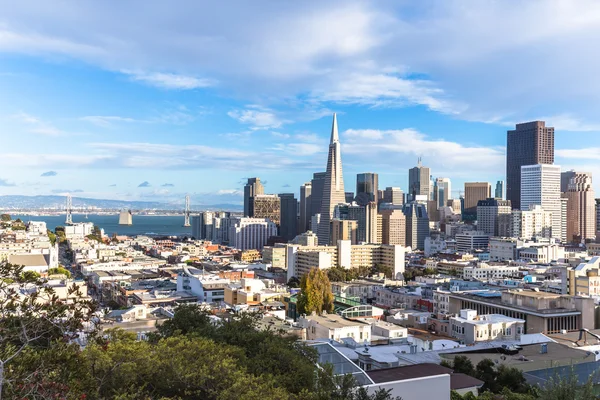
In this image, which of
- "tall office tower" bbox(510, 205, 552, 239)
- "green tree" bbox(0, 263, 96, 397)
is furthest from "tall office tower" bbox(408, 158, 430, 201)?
"green tree" bbox(0, 263, 96, 397)

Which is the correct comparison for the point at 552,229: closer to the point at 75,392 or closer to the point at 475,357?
the point at 475,357

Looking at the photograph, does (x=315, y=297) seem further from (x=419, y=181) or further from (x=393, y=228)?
(x=419, y=181)

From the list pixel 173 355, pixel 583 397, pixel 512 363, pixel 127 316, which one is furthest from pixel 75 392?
pixel 127 316

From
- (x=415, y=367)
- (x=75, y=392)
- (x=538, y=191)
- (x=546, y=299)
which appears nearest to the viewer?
(x=75, y=392)

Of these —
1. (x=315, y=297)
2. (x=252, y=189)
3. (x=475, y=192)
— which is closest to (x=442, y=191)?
(x=475, y=192)

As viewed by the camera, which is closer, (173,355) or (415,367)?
(173,355)

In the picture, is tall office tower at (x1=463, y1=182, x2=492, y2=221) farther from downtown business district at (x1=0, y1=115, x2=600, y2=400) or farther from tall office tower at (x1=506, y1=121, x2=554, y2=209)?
downtown business district at (x1=0, y1=115, x2=600, y2=400)

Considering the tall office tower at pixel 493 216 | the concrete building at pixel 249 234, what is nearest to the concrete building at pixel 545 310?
the concrete building at pixel 249 234
